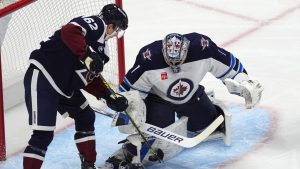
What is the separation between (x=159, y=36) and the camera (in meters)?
6.05

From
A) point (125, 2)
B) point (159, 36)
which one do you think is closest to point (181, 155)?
point (159, 36)

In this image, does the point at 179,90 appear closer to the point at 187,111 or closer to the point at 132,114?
the point at 187,111

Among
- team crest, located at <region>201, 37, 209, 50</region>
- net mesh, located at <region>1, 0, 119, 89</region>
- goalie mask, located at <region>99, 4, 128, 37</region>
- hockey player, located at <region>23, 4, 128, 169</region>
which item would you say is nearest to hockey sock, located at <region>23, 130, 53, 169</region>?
hockey player, located at <region>23, 4, 128, 169</region>

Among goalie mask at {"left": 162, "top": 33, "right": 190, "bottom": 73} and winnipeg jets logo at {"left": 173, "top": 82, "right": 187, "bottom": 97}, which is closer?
goalie mask at {"left": 162, "top": 33, "right": 190, "bottom": 73}

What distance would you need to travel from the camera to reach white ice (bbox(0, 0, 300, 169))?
15.0 ft

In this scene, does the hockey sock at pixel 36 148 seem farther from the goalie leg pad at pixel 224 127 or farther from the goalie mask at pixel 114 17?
the goalie leg pad at pixel 224 127

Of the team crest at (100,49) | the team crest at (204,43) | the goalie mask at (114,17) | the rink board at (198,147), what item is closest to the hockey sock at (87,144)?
the rink board at (198,147)

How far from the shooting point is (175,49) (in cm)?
417

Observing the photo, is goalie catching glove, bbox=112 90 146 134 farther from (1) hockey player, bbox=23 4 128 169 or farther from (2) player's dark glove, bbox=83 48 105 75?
(2) player's dark glove, bbox=83 48 105 75

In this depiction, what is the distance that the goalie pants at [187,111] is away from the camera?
14.4ft

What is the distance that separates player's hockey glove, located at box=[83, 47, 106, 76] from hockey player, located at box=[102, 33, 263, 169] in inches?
15.7

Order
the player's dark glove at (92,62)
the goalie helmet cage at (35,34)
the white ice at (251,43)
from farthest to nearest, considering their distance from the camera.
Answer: the goalie helmet cage at (35,34) < the white ice at (251,43) < the player's dark glove at (92,62)

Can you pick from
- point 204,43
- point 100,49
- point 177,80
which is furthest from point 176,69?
point 100,49

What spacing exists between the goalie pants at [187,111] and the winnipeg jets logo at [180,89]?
57 mm
